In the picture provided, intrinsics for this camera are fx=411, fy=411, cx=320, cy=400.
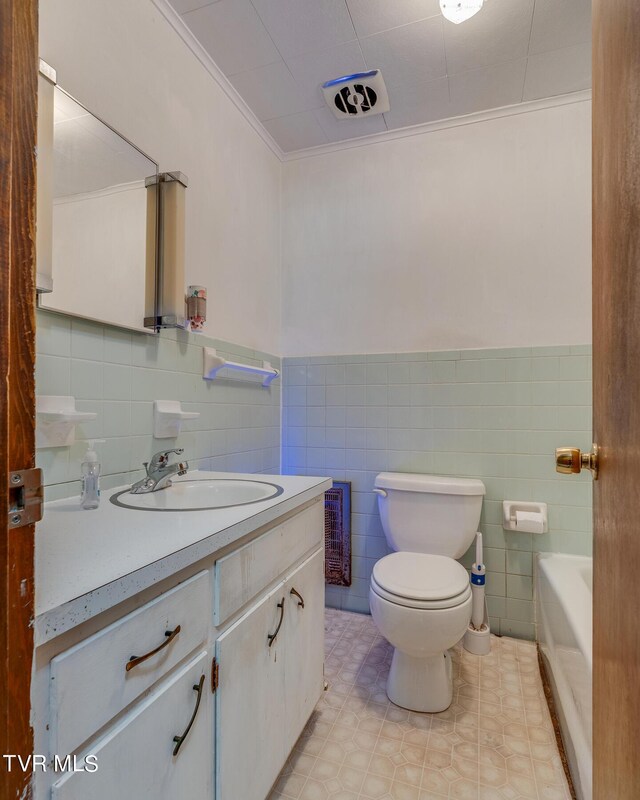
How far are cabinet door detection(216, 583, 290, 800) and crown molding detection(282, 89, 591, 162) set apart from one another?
2.17m

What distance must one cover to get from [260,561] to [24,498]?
67 cm

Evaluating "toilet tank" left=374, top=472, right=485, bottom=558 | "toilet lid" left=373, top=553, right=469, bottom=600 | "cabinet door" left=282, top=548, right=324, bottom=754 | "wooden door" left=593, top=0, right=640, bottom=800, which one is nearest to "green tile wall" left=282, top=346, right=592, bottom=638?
"toilet tank" left=374, top=472, right=485, bottom=558

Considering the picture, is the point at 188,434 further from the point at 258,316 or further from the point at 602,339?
the point at 602,339

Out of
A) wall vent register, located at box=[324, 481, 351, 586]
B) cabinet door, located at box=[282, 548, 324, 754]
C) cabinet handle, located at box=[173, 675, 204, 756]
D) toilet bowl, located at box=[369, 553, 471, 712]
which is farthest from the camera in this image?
wall vent register, located at box=[324, 481, 351, 586]

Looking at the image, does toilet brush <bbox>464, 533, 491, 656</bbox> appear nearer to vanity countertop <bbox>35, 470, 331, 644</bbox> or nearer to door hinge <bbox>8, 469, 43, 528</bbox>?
vanity countertop <bbox>35, 470, 331, 644</bbox>

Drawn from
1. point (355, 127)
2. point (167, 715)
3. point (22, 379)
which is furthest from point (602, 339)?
point (355, 127)

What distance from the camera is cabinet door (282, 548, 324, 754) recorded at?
1121 millimetres

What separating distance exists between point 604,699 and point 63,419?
4.01ft

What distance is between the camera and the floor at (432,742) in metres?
1.15

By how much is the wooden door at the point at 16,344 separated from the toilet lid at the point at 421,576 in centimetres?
119

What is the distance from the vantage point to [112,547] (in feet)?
2.28

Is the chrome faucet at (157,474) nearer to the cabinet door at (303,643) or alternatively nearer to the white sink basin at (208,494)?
the white sink basin at (208,494)

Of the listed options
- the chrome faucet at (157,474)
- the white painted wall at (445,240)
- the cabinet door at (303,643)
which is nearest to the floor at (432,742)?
the cabinet door at (303,643)

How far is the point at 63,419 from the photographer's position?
1013mm
